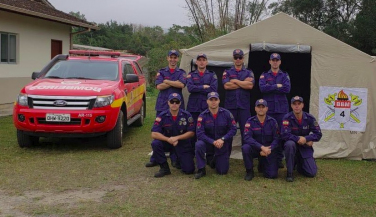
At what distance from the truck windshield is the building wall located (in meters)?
5.94

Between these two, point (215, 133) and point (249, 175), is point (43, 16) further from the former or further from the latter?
point (249, 175)

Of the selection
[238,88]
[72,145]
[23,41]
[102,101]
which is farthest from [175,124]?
[23,41]

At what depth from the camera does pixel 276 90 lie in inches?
243

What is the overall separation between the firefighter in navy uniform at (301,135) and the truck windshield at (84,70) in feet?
11.5

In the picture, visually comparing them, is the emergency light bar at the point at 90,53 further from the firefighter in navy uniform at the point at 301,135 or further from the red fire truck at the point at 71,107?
the firefighter in navy uniform at the point at 301,135

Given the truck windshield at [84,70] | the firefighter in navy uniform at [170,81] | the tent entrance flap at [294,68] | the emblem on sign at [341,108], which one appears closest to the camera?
the firefighter in navy uniform at [170,81]

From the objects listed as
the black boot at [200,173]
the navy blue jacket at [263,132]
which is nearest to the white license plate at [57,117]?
the black boot at [200,173]

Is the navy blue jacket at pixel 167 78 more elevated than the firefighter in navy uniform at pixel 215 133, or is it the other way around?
→ the navy blue jacket at pixel 167 78

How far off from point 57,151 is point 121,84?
1673 mm

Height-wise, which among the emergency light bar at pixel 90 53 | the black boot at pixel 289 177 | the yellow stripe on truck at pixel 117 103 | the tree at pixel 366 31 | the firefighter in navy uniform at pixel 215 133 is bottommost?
the black boot at pixel 289 177

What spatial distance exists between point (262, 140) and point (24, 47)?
11.1m

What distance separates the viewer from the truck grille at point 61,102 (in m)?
6.68

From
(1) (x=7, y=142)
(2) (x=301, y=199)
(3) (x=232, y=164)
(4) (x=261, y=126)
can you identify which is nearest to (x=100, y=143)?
(1) (x=7, y=142)

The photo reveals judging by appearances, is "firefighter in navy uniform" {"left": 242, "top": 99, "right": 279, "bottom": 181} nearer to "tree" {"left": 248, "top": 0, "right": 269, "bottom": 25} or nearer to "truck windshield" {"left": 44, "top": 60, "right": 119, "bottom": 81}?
A: "truck windshield" {"left": 44, "top": 60, "right": 119, "bottom": 81}
